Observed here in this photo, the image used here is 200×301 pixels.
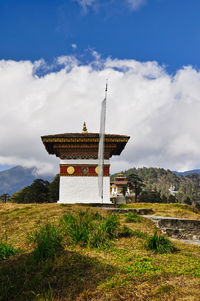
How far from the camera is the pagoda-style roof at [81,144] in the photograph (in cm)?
1747

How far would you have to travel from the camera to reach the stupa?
1769 cm

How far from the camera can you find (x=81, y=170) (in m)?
18.1

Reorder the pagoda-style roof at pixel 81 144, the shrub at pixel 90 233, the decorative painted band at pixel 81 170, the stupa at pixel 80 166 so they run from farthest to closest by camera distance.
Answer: the decorative painted band at pixel 81 170 < the stupa at pixel 80 166 < the pagoda-style roof at pixel 81 144 < the shrub at pixel 90 233

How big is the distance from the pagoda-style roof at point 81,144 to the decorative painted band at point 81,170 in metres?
0.71

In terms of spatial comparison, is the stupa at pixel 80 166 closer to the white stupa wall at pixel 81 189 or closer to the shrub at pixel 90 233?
the white stupa wall at pixel 81 189

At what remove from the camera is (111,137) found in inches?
683

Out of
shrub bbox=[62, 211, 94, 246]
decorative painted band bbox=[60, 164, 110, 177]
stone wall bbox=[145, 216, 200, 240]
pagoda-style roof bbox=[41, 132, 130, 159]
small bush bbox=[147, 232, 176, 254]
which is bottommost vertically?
stone wall bbox=[145, 216, 200, 240]

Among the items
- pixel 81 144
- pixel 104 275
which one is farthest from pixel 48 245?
pixel 81 144

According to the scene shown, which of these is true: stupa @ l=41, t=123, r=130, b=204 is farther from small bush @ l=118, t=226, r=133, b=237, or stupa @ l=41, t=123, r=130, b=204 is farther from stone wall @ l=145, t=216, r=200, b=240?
small bush @ l=118, t=226, r=133, b=237

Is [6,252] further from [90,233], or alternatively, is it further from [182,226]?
[182,226]

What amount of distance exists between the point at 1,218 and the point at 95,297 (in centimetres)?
881

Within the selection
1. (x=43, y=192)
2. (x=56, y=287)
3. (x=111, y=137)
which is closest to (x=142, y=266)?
(x=56, y=287)

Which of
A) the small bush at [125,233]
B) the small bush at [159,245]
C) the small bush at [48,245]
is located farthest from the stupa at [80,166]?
the small bush at [159,245]

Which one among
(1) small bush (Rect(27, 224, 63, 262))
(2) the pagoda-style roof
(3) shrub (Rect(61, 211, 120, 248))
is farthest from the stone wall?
(2) the pagoda-style roof
